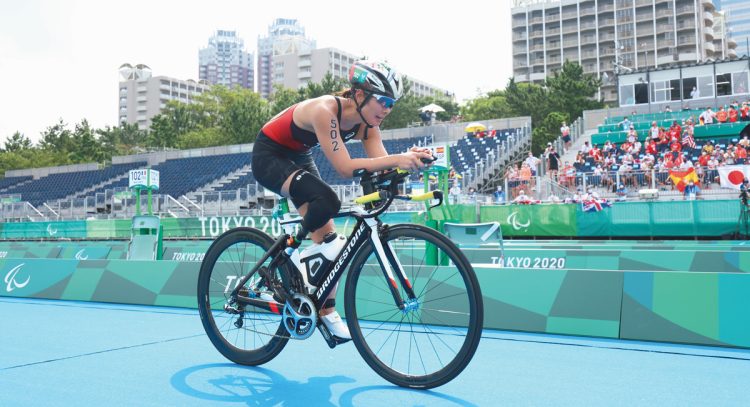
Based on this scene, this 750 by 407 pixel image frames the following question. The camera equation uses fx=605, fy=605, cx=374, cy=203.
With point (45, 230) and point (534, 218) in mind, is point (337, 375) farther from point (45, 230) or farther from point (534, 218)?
point (45, 230)

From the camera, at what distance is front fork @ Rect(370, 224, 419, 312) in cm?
338

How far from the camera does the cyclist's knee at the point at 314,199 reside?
11.9ft

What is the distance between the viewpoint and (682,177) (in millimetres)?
18062

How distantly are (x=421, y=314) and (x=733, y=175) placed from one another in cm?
1582

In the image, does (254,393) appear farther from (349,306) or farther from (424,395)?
(424,395)

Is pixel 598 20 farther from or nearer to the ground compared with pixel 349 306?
farther from the ground

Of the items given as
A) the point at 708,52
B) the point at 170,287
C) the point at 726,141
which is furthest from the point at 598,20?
the point at 170,287

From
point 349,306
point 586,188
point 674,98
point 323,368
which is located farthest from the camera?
point 674,98

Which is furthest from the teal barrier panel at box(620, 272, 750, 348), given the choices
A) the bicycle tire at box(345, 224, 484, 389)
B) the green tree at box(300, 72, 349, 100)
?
the green tree at box(300, 72, 349, 100)

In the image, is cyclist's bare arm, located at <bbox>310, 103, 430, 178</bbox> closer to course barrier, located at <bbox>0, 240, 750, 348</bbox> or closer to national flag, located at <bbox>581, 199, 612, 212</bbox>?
course barrier, located at <bbox>0, 240, 750, 348</bbox>

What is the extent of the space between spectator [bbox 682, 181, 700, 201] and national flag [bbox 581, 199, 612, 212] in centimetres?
219

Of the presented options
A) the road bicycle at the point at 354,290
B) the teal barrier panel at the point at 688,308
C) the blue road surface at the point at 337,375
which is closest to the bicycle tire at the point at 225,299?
the road bicycle at the point at 354,290

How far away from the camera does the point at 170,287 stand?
7.02 meters

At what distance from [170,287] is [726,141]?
73.3 ft
